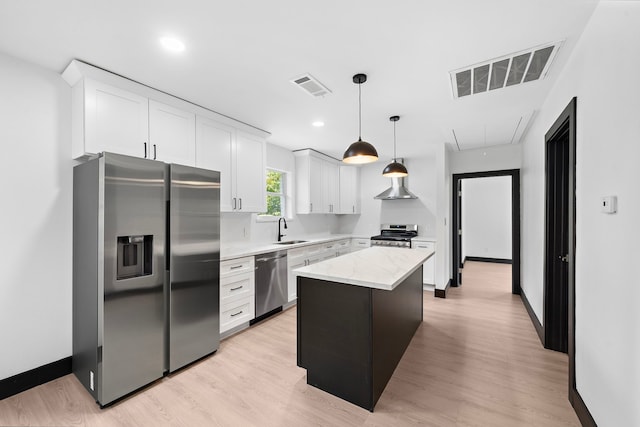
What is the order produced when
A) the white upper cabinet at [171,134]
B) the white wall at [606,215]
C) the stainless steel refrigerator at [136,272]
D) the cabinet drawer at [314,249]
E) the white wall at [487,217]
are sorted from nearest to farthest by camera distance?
the white wall at [606,215] < the stainless steel refrigerator at [136,272] < the white upper cabinet at [171,134] < the cabinet drawer at [314,249] < the white wall at [487,217]

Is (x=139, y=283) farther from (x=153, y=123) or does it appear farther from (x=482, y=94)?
(x=482, y=94)

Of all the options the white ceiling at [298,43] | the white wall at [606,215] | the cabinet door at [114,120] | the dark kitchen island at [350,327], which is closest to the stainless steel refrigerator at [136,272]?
the cabinet door at [114,120]

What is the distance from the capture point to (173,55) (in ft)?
6.79

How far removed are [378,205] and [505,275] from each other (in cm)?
326

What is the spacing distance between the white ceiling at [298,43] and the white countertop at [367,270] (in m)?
1.64

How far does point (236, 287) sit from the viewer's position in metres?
3.18

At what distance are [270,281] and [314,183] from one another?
213 cm

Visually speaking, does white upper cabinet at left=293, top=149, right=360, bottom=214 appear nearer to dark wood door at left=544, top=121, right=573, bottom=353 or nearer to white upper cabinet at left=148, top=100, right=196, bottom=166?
white upper cabinet at left=148, top=100, right=196, bottom=166

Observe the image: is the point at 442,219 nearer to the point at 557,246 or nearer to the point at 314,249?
the point at 557,246

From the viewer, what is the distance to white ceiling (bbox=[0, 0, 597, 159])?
5.27ft

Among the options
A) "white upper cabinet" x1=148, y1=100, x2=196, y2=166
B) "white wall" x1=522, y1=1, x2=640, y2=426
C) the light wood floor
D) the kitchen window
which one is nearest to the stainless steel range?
the kitchen window

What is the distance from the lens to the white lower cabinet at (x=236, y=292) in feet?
9.91

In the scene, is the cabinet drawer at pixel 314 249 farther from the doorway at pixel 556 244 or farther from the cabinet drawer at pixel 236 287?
the doorway at pixel 556 244

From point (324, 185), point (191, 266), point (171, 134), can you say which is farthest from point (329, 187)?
point (191, 266)
